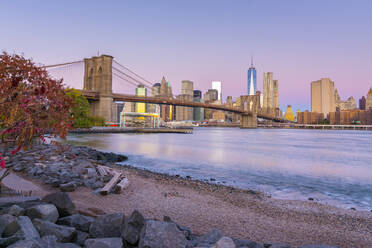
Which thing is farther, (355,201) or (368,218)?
(355,201)

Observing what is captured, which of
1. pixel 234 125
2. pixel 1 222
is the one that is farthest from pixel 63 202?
pixel 234 125

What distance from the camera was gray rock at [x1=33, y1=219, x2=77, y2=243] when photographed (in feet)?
10.4

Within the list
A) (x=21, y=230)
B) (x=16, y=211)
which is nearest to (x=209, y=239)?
(x=21, y=230)

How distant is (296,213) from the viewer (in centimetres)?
684

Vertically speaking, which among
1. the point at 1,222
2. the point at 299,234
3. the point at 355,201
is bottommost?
the point at 355,201

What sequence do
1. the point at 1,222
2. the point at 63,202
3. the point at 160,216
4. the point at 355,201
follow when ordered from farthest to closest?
the point at 355,201 < the point at 160,216 < the point at 63,202 < the point at 1,222

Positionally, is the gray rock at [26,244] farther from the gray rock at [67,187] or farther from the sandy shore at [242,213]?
the gray rock at [67,187]

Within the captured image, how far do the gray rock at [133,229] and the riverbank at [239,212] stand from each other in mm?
1785

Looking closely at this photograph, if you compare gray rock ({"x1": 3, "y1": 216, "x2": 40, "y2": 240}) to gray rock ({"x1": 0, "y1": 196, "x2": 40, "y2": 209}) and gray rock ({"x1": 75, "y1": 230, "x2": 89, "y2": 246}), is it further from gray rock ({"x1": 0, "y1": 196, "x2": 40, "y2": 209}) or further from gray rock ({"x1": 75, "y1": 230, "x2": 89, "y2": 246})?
gray rock ({"x1": 0, "y1": 196, "x2": 40, "y2": 209})

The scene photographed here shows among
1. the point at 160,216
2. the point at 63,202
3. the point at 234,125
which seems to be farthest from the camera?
the point at 234,125

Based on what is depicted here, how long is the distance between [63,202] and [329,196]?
32.3 feet

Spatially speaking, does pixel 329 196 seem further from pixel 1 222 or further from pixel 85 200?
pixel 1 222

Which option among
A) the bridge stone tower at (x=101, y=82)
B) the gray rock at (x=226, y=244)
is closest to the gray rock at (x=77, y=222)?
the gray rock at (x=226, y=244)

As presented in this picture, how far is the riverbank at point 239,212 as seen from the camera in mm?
5086
